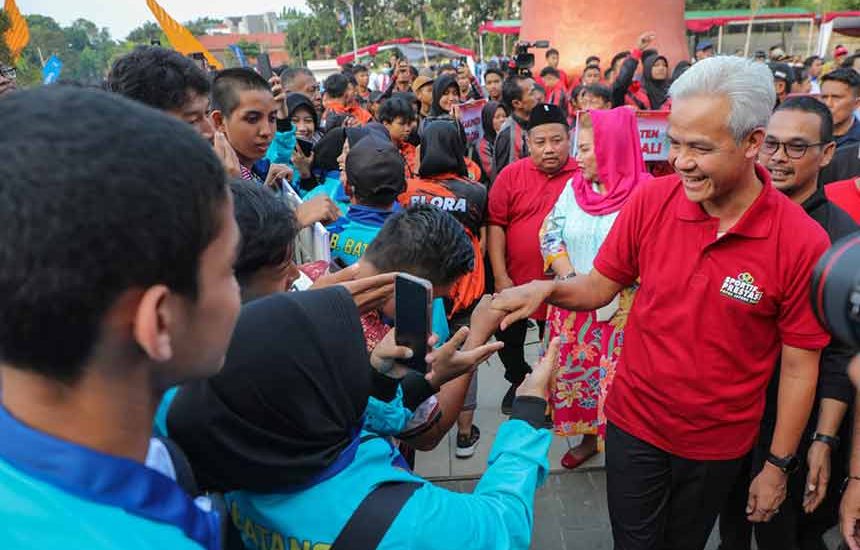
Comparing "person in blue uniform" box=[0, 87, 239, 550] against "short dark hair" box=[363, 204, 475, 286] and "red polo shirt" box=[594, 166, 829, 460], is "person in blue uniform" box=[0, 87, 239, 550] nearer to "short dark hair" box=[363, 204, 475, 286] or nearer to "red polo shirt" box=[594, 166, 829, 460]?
"short dark hair" box=[363, 204, 475, 286]

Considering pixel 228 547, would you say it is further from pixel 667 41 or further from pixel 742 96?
pixel 667 41

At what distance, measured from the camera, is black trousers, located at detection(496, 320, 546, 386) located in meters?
3.83

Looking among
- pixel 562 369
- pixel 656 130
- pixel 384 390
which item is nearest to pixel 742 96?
pixel 384 390

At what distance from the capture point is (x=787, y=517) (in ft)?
7.93

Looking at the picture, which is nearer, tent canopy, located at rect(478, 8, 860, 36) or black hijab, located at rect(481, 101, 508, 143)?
black hijab, located at rect(481, 101, 508, 143)

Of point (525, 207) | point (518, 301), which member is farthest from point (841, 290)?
point (525, 207)

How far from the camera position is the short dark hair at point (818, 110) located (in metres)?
2.39

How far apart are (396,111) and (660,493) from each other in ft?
11.4

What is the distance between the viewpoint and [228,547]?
139 cm

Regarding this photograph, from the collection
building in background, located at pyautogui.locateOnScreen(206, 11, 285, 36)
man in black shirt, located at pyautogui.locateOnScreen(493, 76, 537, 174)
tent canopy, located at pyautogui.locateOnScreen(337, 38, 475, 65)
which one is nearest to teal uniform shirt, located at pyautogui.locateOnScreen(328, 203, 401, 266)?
man in black shirt, located at pyautogui.locateOnScreen(493, 76, 537, 174)

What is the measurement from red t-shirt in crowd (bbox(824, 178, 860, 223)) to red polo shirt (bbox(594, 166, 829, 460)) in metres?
0.69

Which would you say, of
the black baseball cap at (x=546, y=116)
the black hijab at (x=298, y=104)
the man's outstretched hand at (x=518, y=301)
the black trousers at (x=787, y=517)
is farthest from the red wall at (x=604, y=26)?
the man's outstretched hand at (x=518, y=301)

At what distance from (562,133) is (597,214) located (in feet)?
2.48

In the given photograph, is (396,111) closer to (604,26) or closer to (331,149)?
(331,149)
